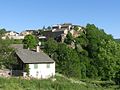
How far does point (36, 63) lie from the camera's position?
178 feet

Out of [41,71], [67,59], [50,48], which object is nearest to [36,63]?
[41,71]

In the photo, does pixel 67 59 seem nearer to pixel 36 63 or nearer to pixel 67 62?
pixel 67 62

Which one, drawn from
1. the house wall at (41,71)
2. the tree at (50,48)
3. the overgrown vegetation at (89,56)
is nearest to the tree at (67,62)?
the overgrown vegetation at (89,56)

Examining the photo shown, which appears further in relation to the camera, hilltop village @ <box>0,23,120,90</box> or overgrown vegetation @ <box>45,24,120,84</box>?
overgrown vegetation @ <box>45,24,120,84</box>

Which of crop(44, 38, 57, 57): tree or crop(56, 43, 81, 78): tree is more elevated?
crop(44, 38, 57, 57): tree

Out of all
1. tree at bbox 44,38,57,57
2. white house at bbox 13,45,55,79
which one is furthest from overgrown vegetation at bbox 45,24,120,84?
white house at bbox 13,45,55,79

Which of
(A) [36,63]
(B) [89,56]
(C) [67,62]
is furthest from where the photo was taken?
(B) [89,56]

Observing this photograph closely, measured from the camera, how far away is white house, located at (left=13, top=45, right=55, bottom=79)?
176 feet

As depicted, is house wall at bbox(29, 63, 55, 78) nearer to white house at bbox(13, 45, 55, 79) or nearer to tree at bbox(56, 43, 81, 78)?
white house at bbox(13, 45, 55, 79)

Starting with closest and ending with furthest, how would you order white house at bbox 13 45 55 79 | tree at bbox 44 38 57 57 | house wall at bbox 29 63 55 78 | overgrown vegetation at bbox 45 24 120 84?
white house at bbox 13 45 55 79 < house wall at bbox 29 63 55 78 < overgrown vegetation at bbox 45 24 120 84 < tree at bbox 44 38 57 57

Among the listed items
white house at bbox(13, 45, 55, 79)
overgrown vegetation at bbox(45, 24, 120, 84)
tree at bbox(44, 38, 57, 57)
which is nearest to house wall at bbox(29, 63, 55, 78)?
white house at bbox(13, 45, 55, 79)

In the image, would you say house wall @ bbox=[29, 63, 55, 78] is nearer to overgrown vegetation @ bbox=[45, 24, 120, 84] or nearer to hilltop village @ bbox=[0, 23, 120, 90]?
hilltop village @ bbox=[0, 23, 120, 90]

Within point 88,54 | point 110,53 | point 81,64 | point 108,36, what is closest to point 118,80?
point 110,53

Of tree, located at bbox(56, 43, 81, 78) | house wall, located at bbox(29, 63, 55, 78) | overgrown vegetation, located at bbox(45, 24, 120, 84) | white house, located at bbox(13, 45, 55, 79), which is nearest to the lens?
white house, located at bbox(13, 45, 55, 79)
